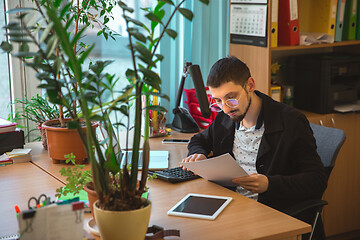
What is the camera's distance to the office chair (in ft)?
6.32

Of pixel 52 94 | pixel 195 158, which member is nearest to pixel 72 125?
pixel 52 94

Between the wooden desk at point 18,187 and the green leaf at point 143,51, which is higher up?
the green leaf at point 143,51

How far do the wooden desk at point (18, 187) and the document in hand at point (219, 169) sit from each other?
0.55m

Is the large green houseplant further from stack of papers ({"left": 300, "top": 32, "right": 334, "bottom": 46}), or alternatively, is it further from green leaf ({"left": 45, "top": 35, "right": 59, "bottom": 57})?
stack of papers ({"left": 300, "top": 32, "right": 334, "bottom": 46})

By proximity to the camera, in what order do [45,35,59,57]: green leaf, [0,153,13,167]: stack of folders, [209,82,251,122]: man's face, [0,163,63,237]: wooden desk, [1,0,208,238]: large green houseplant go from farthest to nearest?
[0,153,13,167]: stack of folders → [209,82,251,122]: man's face → [0,163,63,237]: wooden desk → [1,0,208,238]: large green houseplant → [45,35,59,57]: green leaf

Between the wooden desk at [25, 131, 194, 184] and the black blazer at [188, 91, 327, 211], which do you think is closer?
the black blazer at [188, 91, 327, 211]

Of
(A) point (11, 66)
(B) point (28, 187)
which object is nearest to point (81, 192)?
(B) point (28, 187)

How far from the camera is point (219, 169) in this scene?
1.89 meters

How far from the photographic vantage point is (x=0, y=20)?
9.12 ft

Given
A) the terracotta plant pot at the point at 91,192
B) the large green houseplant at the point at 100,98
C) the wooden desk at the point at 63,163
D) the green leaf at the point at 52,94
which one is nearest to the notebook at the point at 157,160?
the wooden desk at the point at 63,163

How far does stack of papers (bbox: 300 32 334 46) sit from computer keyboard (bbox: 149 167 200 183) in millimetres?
1340

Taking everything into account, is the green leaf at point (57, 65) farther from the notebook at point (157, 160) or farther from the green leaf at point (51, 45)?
the notebook at point (157, 160)

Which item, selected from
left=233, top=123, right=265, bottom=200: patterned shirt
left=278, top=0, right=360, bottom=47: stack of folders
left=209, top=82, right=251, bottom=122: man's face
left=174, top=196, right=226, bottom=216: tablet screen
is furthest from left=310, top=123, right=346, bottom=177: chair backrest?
left=278, top=0, right=360, bottom=47: stack of folders

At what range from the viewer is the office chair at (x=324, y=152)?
6.32 feet
